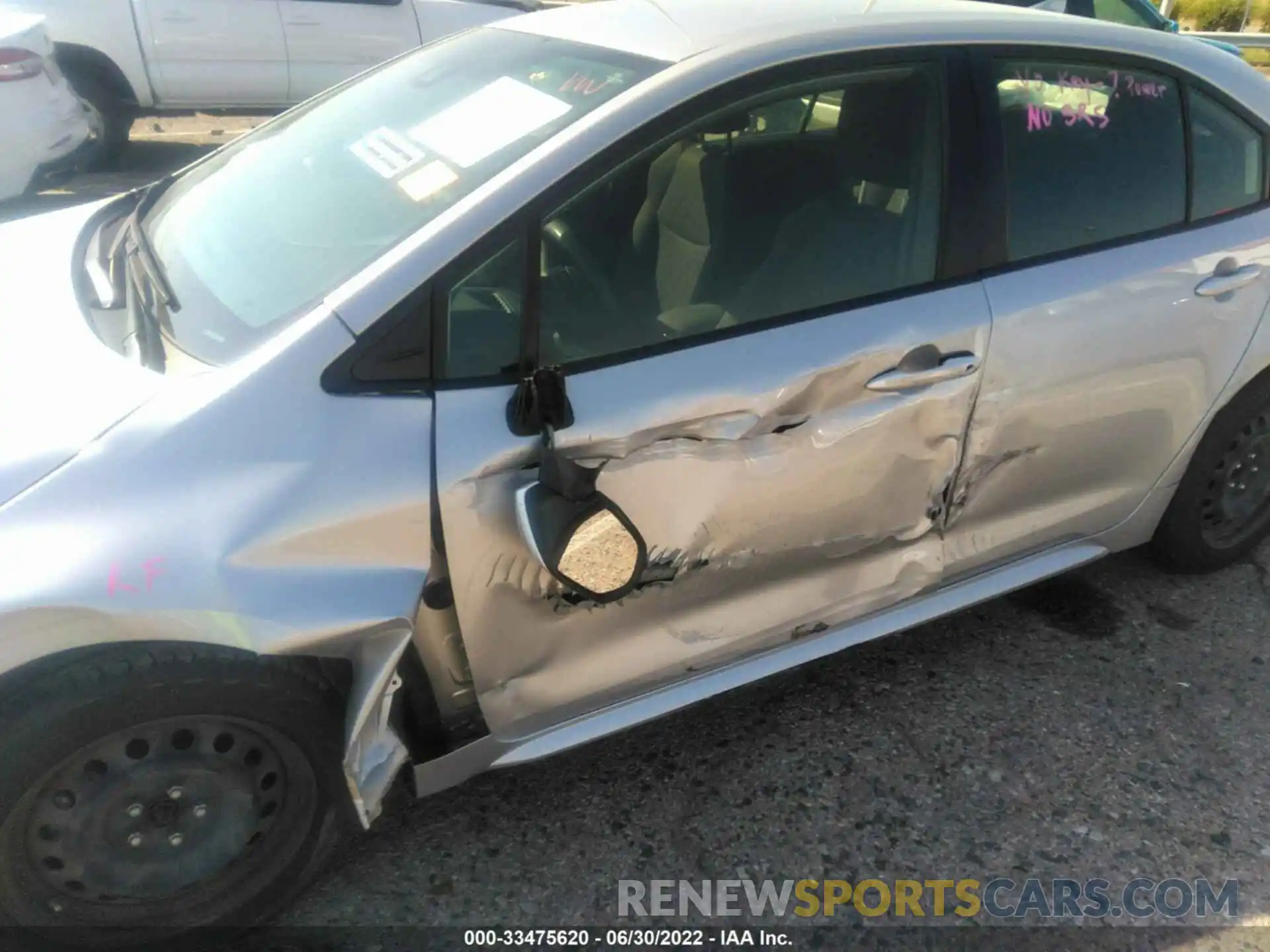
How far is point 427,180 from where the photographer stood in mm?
2039

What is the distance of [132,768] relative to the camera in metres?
1.77

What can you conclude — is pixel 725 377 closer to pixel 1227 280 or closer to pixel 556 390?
pixel 556 390

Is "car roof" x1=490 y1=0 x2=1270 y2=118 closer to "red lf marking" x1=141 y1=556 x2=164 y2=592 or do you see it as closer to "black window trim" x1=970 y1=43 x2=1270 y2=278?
"black window trim" x1=970 y1=43 x2=1270 y2=278

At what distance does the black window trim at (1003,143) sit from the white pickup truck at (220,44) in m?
Answer: 6.32

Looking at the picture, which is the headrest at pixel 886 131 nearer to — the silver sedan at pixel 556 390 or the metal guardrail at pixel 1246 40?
the silver sedan at pixel 556 390

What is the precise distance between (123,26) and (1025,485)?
23.4 feet

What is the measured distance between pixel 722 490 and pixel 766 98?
81 cm

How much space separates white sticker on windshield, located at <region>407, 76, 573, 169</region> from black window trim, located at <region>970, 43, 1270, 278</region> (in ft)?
3.25

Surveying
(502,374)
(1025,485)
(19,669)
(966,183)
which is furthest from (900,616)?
(19,669)

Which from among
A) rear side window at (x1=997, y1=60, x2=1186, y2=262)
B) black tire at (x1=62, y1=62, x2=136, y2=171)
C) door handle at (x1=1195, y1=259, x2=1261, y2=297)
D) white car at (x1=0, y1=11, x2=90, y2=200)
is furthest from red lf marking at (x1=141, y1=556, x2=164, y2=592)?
black tire at (x1=62, y1=62, x2=136, y2=171)

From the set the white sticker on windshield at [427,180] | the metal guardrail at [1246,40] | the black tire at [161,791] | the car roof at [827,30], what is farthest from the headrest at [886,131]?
the metal guardrail at [1246,40]

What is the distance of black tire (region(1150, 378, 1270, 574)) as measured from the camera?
9.57 feet

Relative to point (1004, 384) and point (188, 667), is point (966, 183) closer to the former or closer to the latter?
point (1004, 384)

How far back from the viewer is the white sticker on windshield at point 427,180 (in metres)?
2.00
